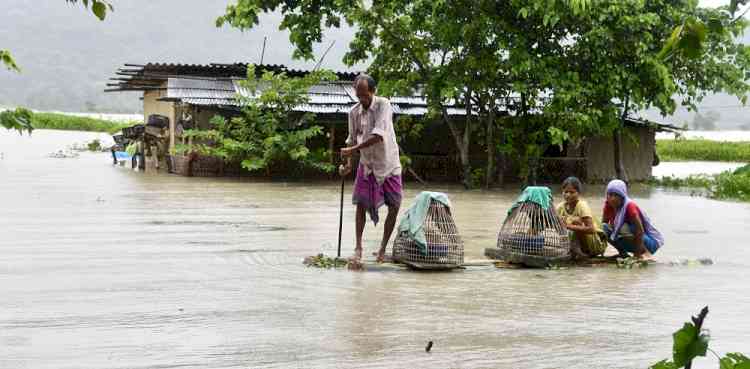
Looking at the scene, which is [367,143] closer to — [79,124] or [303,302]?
[303,302]

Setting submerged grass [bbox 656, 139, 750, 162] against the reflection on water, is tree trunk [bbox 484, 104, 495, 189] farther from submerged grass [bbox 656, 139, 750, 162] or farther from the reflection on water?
submerged grass [bbox 656, 139, 750, 162]

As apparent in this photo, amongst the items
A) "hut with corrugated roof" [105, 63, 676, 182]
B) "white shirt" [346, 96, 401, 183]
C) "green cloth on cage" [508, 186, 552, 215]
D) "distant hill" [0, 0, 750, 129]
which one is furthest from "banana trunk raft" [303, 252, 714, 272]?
"distant hill" [0, 0, 750, 129]

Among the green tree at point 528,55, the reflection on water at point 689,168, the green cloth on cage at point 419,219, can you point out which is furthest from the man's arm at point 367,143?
the reflection on water at point 689,168

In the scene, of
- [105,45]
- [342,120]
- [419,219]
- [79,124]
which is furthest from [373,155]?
[105,45]

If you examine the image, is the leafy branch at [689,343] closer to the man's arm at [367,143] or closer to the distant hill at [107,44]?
the man's arm at [367,143]

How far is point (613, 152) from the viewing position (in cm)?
2431

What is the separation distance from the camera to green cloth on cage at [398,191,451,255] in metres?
7.95

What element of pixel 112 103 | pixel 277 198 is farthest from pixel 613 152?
pixel 112 103

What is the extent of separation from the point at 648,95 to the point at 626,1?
2.51 metres

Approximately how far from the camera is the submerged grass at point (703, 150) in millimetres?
37844

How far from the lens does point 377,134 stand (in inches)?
313

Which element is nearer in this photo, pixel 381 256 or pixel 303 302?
pixel 303 302

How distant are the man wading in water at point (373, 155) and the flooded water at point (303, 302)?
26.8 inches

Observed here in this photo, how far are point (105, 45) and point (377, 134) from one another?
136 meters
